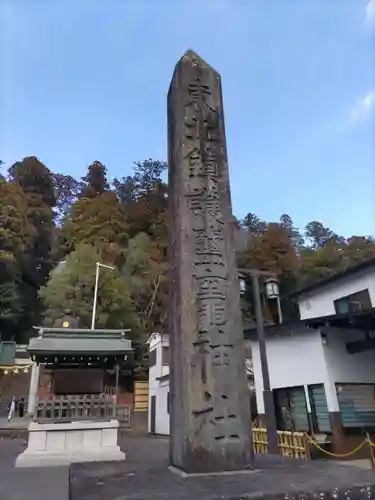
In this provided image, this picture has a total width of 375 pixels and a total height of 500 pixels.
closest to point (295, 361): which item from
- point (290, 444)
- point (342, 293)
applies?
point (290, 444)

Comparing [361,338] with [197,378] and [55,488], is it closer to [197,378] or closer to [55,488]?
[55,488]

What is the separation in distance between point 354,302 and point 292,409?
5291mm

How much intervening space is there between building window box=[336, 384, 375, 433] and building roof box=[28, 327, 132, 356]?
23.2 ft

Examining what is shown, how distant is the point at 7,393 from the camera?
28.1 meters

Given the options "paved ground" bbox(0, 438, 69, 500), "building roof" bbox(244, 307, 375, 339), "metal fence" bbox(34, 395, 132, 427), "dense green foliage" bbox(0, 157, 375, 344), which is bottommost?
"paved ground" bbox(0, 438, 69, 500)

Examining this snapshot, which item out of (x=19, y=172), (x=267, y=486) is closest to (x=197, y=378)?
(x=267, y=486)

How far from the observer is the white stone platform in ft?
Result: 36.3

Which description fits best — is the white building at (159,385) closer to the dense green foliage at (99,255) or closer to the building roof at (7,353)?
the dense green foliage at (99,255)

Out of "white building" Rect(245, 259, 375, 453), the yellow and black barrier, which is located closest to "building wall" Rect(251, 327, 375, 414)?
"white building" Rect(245, 259, 375, 453)

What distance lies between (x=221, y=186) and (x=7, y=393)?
3011 centimetres

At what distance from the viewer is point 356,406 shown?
1090 centimetres

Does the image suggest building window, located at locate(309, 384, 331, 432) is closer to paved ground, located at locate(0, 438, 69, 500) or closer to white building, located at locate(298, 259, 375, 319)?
white building, located at locate(298, 259, 375, 319)

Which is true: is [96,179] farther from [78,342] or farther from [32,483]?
[32,483]

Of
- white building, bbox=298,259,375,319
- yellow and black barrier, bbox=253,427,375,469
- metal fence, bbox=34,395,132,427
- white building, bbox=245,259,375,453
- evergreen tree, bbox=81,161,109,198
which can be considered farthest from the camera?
evergreen tree, bbox=81,161,109,198
